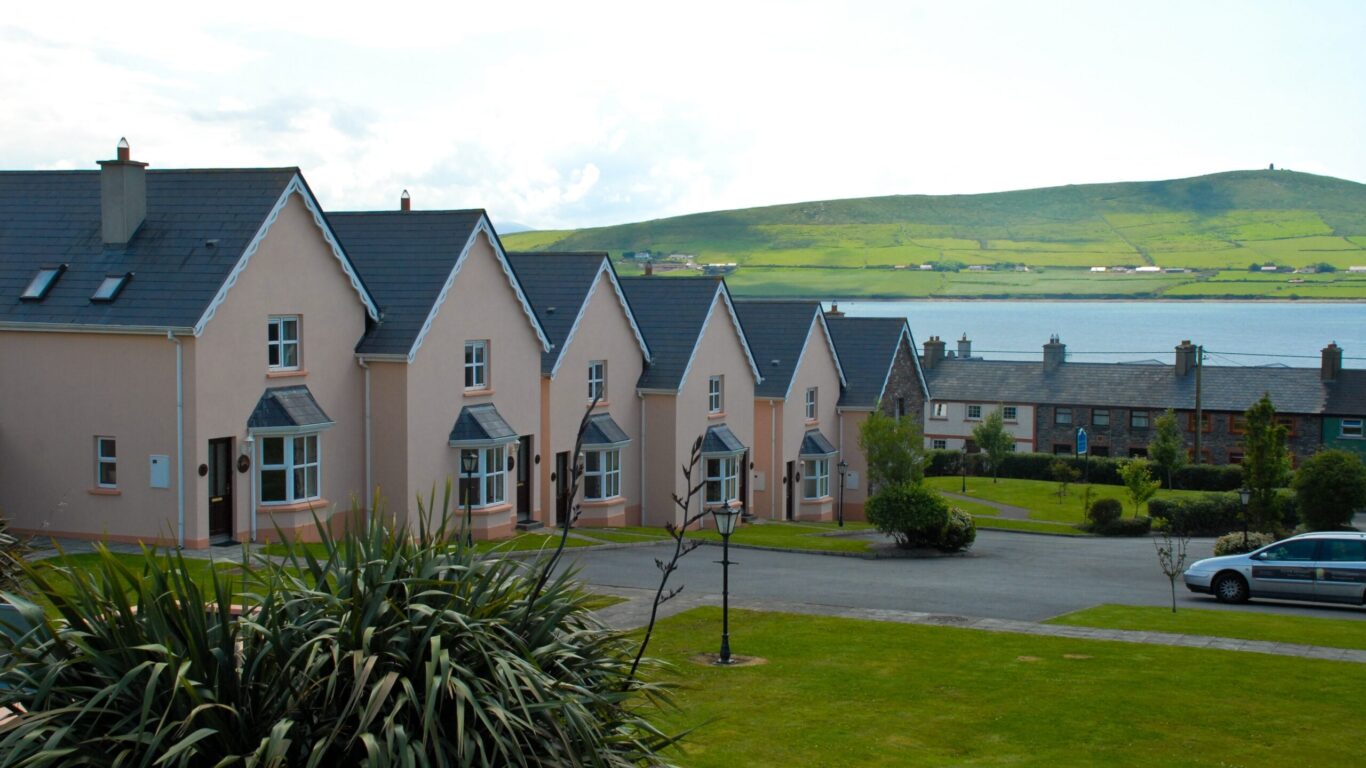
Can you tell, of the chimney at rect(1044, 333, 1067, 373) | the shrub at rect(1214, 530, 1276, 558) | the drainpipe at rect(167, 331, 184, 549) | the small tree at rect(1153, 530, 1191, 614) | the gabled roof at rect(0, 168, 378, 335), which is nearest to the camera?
the small tree at rect(1153, 530, 1191, 614)

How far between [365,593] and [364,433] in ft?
78.6

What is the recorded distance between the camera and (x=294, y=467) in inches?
1187

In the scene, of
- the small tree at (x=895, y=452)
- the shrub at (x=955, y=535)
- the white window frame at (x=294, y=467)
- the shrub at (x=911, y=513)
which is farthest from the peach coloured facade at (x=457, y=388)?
the shrub at (x=955, y=535)

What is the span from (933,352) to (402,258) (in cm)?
5840

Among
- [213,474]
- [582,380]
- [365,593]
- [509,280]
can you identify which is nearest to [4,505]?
[213,474]

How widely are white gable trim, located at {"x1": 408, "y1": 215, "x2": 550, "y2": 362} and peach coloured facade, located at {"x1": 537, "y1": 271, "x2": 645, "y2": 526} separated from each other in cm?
168

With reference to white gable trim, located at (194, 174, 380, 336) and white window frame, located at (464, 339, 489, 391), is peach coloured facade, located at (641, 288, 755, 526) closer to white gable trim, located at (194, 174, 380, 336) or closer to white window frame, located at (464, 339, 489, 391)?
white window frame, located at (464, 339, 489, 391)

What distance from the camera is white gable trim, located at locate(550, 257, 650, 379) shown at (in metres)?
38.4

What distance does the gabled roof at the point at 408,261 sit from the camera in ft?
106

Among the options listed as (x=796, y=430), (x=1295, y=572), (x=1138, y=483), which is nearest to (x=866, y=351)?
(x=796, y=430)

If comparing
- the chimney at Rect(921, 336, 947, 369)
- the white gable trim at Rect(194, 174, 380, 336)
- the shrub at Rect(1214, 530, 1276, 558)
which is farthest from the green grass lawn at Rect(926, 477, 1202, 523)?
the white gable trim at Rect(194, 174, 380, 336)

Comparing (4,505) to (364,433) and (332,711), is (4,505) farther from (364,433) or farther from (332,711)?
(332,711)

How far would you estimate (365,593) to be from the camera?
9195 mm

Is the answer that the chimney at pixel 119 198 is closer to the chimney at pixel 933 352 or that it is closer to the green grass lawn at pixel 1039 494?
the green grass lawn at pixel 1039 494
